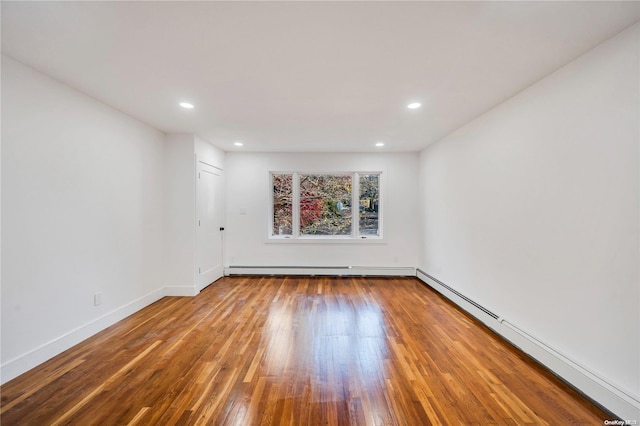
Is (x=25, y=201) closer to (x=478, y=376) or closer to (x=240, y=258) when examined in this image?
(x=240, y=258)

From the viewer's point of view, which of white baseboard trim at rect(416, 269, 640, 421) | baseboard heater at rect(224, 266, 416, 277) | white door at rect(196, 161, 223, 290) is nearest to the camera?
white baseboard trim at rect(416, 269, 640, 421)

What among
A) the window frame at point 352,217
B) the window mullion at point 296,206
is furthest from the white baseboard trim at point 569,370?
the window mullion at point 296,206

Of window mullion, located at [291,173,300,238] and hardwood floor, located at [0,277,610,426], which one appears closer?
hardwood floor, located at [0,277,610,426]

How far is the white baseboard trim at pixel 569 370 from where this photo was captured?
5.24ft

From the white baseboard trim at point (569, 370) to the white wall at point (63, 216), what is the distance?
13.8 ft

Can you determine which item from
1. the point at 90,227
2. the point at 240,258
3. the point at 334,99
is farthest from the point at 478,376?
the point at 240,258

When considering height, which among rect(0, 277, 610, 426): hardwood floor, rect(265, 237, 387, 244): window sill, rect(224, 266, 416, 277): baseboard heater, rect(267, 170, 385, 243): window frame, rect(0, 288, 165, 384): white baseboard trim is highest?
rect(267, 170, 385, 243): window frame

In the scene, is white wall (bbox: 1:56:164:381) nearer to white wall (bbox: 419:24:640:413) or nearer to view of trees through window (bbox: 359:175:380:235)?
view of trees through window (bbox: 359:175:380:235)

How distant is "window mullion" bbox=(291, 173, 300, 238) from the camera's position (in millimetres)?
5258

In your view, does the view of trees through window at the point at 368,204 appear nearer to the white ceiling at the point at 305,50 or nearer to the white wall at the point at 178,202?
the white ceiling at the point at 305,50

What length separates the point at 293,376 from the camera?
2.03 m

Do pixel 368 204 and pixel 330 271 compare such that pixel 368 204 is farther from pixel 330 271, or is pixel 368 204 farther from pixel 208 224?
pixel 208 224

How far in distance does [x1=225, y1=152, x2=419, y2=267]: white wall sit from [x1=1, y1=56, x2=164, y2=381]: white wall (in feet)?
5.95

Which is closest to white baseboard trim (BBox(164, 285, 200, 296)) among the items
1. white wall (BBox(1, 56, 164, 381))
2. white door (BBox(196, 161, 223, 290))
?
white door (BBox(196, 161, 223, 290))
